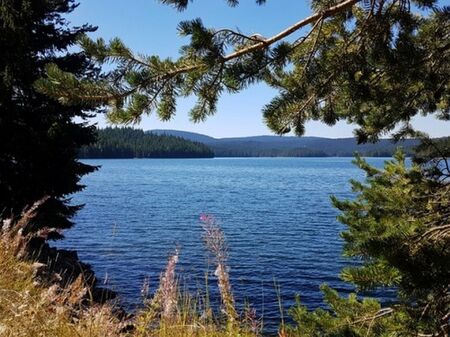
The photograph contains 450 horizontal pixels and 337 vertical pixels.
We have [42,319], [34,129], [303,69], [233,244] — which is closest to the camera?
[42,319]

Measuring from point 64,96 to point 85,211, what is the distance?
127 feet

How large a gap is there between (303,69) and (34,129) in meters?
12.8

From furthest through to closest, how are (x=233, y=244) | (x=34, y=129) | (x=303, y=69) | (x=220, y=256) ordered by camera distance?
(x=233, y=244), (x=34, y=129), (x=303, y=69), (x=220, y=256)

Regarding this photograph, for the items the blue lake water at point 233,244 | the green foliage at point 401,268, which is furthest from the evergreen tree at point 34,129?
the green foliage at point 401,268

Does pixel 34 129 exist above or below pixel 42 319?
above

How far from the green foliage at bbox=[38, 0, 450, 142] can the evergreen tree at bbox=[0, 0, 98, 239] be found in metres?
11.0

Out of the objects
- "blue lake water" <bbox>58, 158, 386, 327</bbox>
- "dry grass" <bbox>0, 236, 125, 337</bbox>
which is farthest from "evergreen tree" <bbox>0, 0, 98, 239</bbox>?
"dry grass" <bbox>0, 236, 125, 337</bbox>

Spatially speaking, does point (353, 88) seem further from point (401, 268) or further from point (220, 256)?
point (220, 256)

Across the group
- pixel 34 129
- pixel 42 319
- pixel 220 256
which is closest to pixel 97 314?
pixel 42 319

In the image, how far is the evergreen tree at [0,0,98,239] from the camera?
47.7 ft

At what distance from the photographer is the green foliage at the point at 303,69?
340 cm

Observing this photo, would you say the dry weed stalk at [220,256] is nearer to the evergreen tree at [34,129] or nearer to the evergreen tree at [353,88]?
the evergreen tree at [353,88]

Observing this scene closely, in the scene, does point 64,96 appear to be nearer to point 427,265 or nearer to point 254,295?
point 427,265

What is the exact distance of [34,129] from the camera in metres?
15.3
